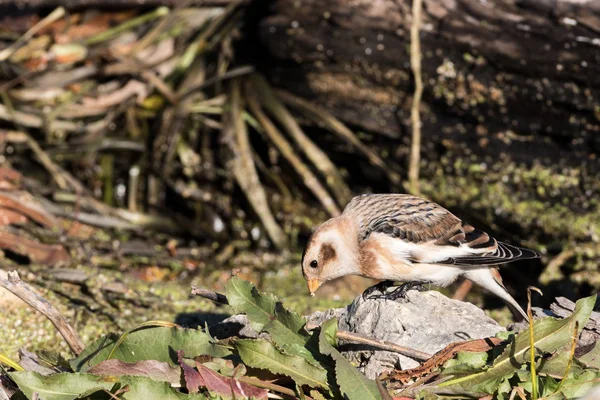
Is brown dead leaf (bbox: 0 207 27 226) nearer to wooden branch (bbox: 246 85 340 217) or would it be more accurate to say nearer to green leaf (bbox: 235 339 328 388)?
wooden branch (bbox: 246 85 340 217)

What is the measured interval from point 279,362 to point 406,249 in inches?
54.2

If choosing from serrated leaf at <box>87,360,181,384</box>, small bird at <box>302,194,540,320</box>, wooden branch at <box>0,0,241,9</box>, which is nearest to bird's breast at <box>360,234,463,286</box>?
small bird at <box>302,194,540,320</box>

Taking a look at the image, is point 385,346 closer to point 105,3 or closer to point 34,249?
point 34,249

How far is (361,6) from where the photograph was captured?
604cm

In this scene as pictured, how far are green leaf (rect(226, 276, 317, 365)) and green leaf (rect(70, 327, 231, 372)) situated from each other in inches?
6.4

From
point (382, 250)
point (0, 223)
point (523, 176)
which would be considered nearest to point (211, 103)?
point (0, 223)

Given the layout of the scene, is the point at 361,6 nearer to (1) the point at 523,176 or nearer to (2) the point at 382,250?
(1) the point at 523,176

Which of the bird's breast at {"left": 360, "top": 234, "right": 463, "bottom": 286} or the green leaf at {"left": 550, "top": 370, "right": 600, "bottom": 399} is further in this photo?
the bird's breast at {"left": 360, "top": 234, "right": 463, "bottom": 286}

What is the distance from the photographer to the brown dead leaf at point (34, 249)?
16.8 ft

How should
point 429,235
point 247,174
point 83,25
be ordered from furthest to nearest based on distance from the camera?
point 83,25, point 247,174, point 429,235

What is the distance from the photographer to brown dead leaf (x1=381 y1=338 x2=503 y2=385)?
10.2 feet

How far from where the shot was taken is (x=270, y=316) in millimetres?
3227

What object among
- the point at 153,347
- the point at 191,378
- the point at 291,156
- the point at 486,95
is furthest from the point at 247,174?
the point at 191,378

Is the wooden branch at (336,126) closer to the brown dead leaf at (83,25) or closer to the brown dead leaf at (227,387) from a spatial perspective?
the brown dead leaf at (83,25)
